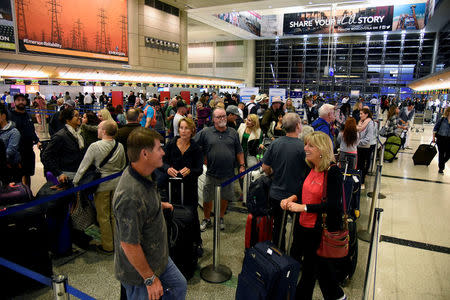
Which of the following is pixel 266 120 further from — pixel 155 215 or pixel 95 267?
pixel 155 215

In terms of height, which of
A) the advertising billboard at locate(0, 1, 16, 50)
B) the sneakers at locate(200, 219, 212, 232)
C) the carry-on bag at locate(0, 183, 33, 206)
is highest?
the advertising billboard at locate(0, 1, 16, 50)

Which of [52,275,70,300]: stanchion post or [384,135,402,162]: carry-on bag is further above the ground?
[52,275,70,300]: stanchion post

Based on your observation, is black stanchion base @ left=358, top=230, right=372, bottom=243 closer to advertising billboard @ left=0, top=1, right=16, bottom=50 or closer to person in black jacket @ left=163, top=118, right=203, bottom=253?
person in black jacket @ left=163, top=118, right=203, bottom=253

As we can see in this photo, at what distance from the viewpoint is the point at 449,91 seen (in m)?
13.3

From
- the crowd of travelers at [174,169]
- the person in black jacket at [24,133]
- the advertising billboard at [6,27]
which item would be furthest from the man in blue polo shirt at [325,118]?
the advertising billboard at [6,27]

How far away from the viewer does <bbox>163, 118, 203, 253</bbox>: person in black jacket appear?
357 cm

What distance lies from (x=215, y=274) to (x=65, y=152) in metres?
2.44

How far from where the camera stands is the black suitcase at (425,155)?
8788 millimetres

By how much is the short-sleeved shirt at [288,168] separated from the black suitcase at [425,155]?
7818mm

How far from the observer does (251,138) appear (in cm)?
518

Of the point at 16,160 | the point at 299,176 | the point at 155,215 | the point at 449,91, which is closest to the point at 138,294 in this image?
the point at 155,215

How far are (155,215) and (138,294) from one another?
50 cm

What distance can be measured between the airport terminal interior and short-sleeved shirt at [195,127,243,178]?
46 mm

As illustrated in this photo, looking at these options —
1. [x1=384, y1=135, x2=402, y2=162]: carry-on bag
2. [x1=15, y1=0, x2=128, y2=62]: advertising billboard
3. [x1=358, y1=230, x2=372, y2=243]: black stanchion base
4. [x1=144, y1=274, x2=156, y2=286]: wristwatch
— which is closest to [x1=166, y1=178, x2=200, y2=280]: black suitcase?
[x1=144, y1=274, x2=156, y2=286]: wristwatch
